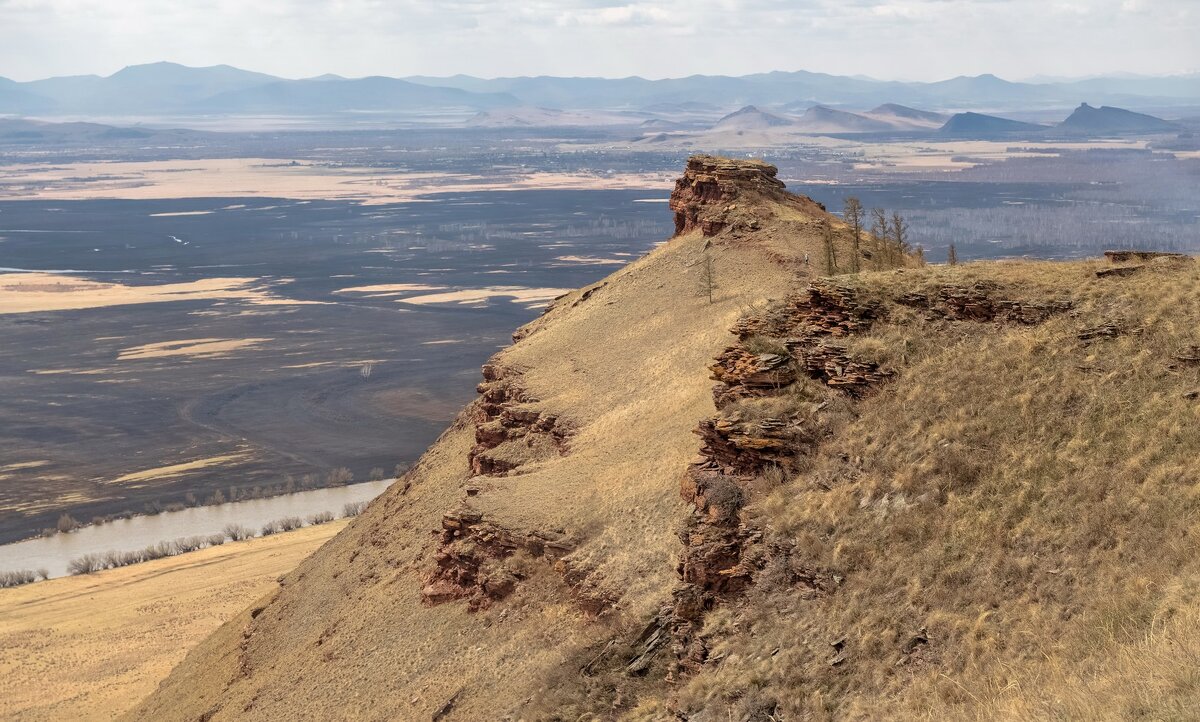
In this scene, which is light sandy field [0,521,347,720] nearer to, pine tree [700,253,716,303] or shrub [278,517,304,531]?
shrub [278,517,304,531]

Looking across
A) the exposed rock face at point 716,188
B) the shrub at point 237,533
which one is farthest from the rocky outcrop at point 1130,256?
the shrub at point 237,533

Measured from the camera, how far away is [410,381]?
103938mm

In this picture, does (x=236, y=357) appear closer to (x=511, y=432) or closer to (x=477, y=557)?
(x=511, y=432)

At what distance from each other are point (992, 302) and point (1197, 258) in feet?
18.3

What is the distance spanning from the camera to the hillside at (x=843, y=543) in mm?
20000

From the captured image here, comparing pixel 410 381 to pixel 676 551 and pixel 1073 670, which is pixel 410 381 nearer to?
pixel 676 551

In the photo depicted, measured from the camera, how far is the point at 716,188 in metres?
57.0

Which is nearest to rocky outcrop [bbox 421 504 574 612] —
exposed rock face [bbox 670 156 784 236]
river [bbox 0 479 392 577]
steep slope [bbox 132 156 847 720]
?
steep slope [bbox 132 156 847 720]

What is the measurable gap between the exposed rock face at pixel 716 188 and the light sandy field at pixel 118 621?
2398cm

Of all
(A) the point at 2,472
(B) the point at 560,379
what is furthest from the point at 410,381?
(B) the point at 560,379

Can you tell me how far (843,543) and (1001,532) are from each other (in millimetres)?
2650

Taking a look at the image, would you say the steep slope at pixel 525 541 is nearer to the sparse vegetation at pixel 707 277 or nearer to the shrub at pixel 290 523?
the sparse vegetation at pixel 707 277

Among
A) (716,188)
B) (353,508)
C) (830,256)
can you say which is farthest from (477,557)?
(353,508)

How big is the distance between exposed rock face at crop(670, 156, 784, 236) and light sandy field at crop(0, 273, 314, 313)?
8967 cm
